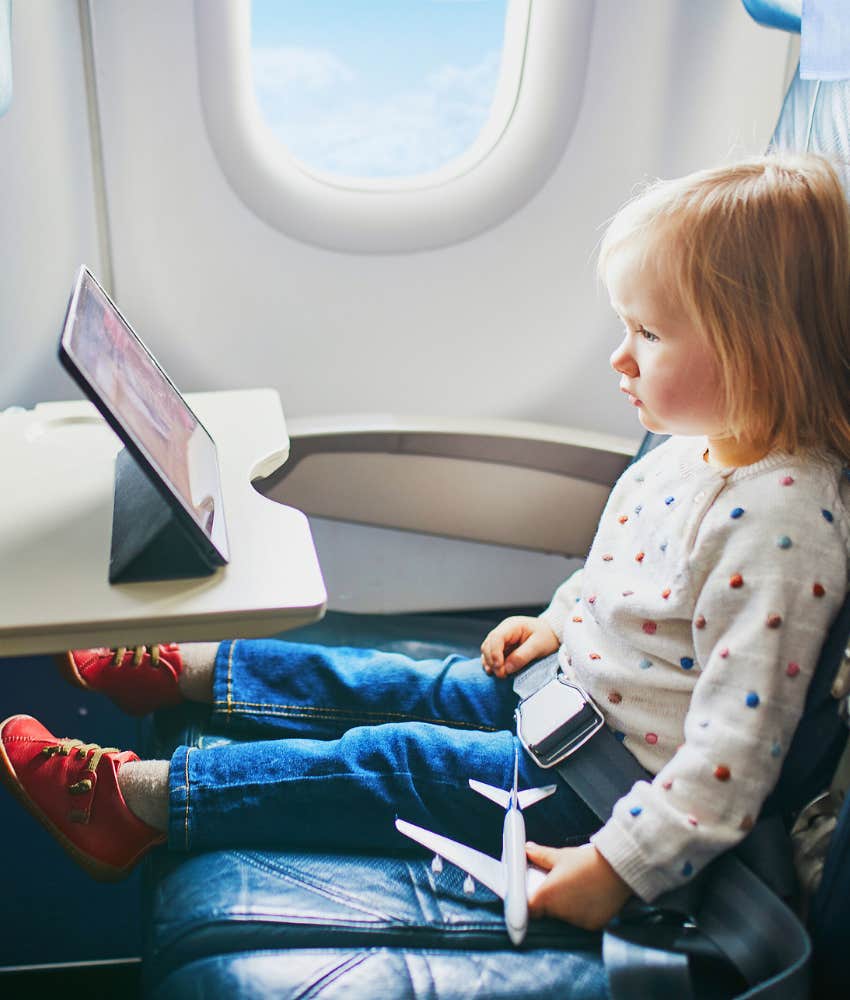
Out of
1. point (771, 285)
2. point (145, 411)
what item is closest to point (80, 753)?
point (145, 411)

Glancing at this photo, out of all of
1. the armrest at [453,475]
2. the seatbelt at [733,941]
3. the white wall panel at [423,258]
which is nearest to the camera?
the seatbelt at [733,941]

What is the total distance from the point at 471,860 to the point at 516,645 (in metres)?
0.34

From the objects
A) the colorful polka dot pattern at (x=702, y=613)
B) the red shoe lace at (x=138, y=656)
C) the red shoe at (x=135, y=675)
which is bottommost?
the red shoe at (x=135, y=675)

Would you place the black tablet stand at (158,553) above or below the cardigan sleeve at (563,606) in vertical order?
above

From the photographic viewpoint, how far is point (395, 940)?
35.2 inches

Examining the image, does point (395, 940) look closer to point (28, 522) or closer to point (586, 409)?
point (28, 522)

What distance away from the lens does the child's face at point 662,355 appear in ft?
3.10

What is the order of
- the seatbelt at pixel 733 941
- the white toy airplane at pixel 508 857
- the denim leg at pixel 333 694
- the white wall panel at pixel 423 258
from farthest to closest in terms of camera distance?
1. the white wall panel at pixel 423 258
2. the denim leg at pixel 333 694
3. the white toy airplane at pixel 508 857
4. the seatbelt at pixel 733 941

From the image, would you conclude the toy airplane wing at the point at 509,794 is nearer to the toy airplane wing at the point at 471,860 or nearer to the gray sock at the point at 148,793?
the toy airplane wing at the point at 471,860

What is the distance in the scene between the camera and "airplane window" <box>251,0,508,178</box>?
4.98ft

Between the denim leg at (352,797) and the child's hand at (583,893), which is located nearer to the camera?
the child's hand at (583,893)

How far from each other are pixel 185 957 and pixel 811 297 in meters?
0.82

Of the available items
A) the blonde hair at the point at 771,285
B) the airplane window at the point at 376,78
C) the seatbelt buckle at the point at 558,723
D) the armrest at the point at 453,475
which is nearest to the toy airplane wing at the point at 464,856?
the seatbelt buckle at the point at 558,723

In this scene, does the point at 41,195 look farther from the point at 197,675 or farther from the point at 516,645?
the point at 516,645
